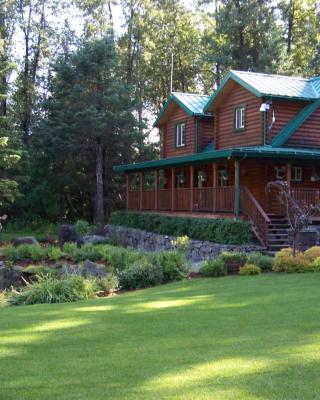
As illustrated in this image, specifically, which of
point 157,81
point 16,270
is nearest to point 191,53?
point 157,81

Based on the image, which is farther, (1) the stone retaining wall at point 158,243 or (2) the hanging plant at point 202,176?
(2) the hanging plant at point 202,176

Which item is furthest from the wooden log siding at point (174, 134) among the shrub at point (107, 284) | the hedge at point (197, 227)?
the shrub at point (107, 284)

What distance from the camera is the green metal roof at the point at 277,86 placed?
22234mm

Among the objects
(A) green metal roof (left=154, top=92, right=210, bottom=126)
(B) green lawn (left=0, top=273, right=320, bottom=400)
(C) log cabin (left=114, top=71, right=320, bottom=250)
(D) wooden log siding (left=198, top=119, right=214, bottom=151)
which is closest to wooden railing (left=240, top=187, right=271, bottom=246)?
(C) log cabin (left=114, top=71, right=320, bottom=250)

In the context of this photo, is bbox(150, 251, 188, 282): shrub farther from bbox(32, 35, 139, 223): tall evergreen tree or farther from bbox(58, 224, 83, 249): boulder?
bbox(32, 35, 139, 223): tall evergreen tree

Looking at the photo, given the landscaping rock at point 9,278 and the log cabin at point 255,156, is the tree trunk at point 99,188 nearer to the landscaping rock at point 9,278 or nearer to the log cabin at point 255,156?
the log cabin at point 255,156

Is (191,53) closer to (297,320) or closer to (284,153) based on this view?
(284,153)

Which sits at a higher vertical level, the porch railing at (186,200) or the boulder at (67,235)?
the porch railing at (186,200)

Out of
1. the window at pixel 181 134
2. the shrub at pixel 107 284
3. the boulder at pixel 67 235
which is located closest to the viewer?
the shrub at pixel 107 284

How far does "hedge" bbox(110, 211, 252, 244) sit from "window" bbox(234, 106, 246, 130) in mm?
5368

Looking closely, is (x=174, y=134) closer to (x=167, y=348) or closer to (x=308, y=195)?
(x=308, y=195)

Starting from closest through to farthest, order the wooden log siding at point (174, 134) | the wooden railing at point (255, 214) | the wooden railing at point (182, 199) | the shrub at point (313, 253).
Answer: the shrub at point (313, 253) < the wooden railing at point (255, 214) < the wooden railing at point (182, 199) < the wooden log siding at point (174, 134)

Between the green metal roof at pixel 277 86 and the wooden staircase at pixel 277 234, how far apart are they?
5.54 meters

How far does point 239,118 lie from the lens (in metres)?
24.1
